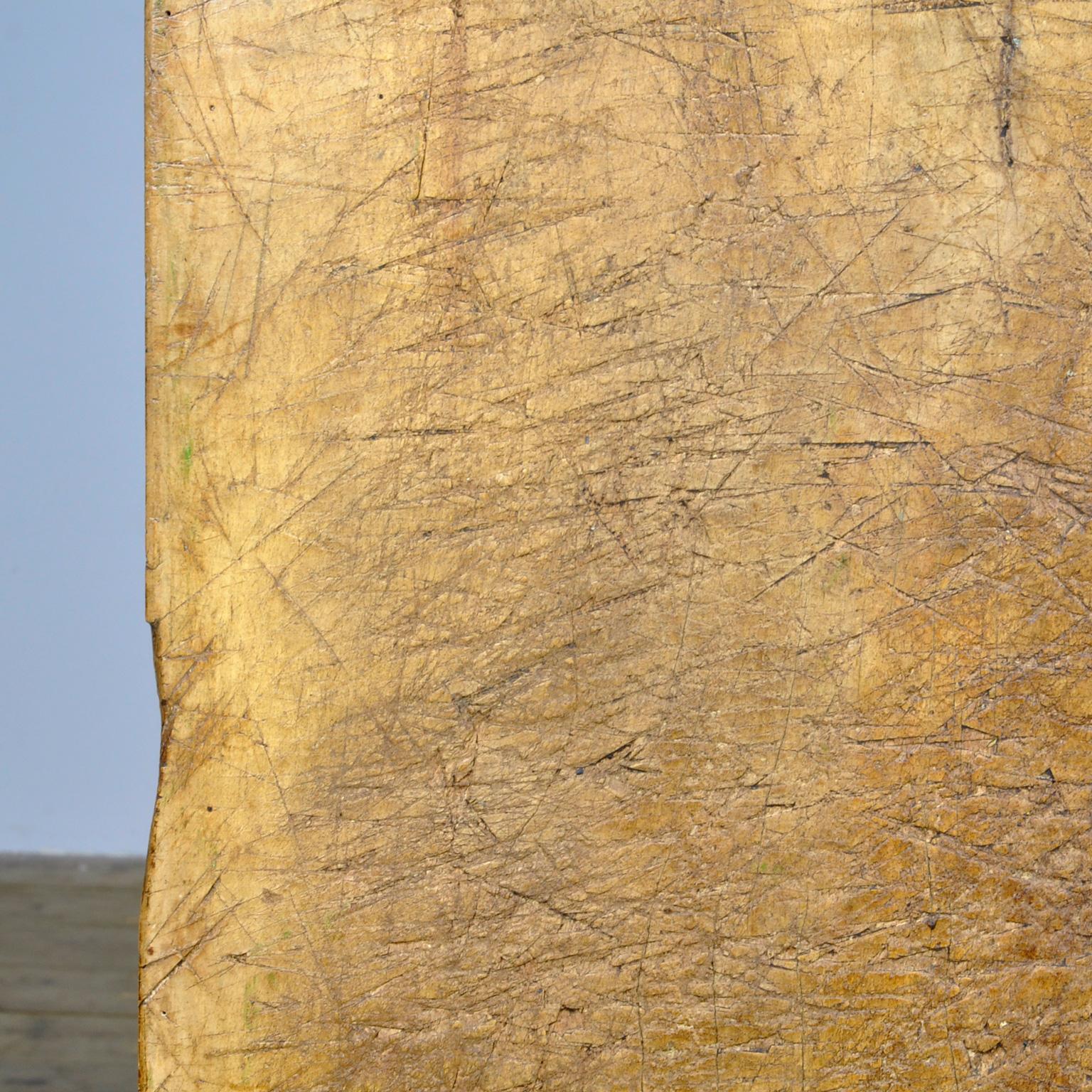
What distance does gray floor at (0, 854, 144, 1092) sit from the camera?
6.98 feet

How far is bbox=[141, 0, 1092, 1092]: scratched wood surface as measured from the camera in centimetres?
121

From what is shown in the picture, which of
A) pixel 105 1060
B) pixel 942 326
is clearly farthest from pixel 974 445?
pixel 105 1060

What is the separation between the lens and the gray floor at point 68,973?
213 cm

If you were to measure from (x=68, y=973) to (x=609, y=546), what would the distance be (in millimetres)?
1944

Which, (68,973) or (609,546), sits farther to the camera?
(68,973)

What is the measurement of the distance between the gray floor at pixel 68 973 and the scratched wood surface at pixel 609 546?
1123 mm

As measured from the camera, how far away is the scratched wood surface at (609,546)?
1212 mm

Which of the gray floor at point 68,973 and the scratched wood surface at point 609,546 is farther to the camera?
the gray floor at point 68,973

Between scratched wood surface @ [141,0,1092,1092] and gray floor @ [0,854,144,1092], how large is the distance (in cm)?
112

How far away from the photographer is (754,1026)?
1.21 meters

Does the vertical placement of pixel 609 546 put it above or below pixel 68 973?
above

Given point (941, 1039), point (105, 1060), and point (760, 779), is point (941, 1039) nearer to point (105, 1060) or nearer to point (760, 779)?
point (760, 779)

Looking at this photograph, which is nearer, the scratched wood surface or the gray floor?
the scratched wood surface

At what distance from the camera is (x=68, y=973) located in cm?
248
